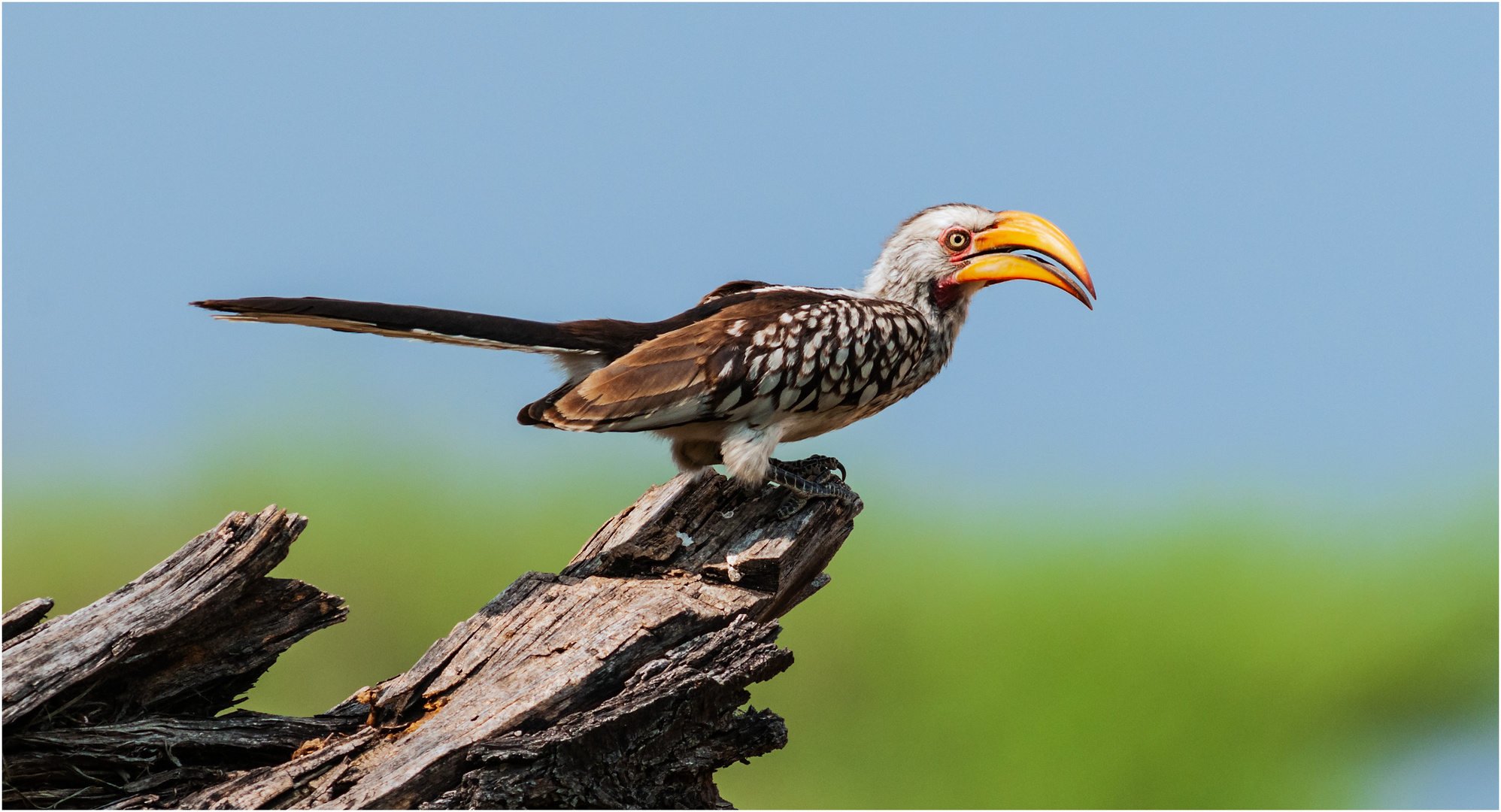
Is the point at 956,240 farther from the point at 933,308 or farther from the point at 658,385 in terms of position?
the point at 658,385

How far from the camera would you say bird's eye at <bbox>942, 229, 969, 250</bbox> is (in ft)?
18.9

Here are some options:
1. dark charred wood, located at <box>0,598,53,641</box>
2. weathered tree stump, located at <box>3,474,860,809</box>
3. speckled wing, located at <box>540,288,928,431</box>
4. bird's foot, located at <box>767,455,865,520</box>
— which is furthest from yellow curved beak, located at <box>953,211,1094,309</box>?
dark charred wood, located at <box>0,598,53,641</box>

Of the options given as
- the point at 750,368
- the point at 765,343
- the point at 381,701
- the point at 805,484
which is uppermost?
the point at 765,343

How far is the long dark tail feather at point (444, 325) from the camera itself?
13.1ft

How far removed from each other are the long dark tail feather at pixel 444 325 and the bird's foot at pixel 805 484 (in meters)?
0.93

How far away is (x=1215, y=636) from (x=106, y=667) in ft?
29.1

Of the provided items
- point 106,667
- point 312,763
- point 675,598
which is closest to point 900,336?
point 675,598

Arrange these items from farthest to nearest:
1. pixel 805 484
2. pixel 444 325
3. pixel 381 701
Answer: pixel 805 484, pixel 444 325, pixel 381 701

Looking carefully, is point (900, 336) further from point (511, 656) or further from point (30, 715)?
point (30, 715)

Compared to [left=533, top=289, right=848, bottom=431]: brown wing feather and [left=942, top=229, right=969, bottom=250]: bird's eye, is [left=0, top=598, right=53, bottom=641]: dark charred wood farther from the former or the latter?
[left=942, top=229, right=969, bottom=250]: bird's eye

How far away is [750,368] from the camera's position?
475 cm

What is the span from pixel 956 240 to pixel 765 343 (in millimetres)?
1569

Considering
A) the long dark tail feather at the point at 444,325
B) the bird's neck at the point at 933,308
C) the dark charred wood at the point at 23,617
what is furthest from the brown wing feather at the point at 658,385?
the dark charred wood at the point at 23,617

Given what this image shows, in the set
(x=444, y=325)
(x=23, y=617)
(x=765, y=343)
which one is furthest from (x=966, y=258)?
(x=23, y=617)
